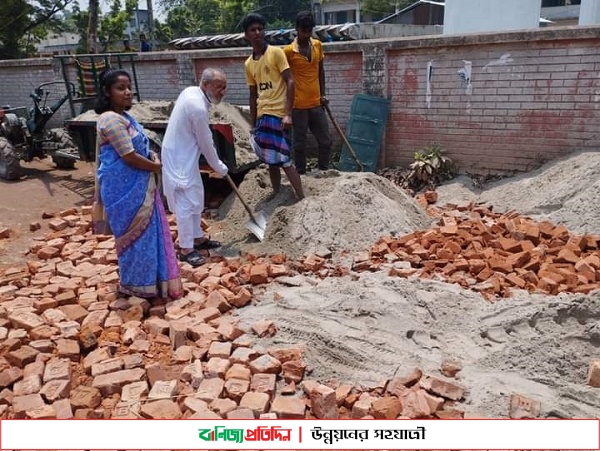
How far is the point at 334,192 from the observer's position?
16.5ft

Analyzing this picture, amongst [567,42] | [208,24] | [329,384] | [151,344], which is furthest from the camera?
[208,24]

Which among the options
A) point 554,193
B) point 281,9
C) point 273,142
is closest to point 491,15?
point 554,193

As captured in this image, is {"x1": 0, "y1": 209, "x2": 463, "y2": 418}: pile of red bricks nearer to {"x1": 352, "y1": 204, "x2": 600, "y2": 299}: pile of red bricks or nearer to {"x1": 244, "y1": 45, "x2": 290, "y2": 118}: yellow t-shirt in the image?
{"x1": 352, "y1": 204, "x2": 600, "y2": 299}: pile of red bricks

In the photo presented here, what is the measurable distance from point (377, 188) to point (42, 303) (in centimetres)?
322

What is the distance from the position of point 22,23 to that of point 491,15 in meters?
15.8

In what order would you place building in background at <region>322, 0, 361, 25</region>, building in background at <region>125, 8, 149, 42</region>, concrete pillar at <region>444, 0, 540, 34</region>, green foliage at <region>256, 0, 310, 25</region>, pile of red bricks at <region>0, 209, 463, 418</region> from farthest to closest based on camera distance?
building in background at <region>322, 0, 361, 25</region>, green foliage at <region>256, 0, 310, 25</region>, building in background at <region>125, 8, 149, 42</region>, concrete pillar at <region>444, 0, 540, 34</region>, pile of red bricks at <region>0, 209, 463, 418</region>

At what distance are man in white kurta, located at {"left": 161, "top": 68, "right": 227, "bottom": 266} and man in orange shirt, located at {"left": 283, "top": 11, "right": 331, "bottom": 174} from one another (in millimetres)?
1646

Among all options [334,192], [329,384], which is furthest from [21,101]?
[329,384]

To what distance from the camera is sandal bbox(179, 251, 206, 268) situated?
4480 millimetres

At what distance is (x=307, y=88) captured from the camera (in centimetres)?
574

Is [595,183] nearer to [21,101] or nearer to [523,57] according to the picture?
[523,57]

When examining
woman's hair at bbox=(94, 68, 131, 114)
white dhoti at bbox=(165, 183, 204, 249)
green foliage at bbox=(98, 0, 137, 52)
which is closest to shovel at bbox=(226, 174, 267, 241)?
white dhoti at bbox=(165, 183, 204, 249)

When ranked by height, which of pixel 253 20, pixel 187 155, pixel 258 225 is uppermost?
pixel 253 20

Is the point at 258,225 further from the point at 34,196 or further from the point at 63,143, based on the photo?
the point at 63,143
